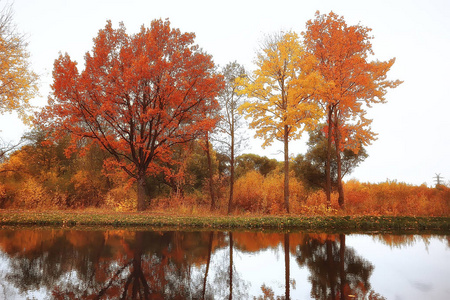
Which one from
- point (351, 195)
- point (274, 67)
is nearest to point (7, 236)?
point (274, 67)

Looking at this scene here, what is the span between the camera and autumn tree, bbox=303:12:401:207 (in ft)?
60.8

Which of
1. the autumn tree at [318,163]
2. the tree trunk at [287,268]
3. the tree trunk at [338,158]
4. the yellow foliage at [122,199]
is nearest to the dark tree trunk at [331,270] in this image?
the tree trunk at [287,268]

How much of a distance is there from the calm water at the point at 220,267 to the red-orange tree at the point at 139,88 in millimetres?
9398

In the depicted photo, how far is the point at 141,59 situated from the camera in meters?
17.2

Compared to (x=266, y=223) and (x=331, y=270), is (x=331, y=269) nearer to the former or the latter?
(x=331, y=270)

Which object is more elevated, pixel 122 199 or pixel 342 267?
pixel 122 199

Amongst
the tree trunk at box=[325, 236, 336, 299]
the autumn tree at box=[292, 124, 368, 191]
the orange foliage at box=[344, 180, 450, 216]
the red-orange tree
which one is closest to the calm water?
the tree trunk at box=[325, 236, 336, 299]

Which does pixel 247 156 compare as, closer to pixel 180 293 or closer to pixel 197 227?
pixel 197 227

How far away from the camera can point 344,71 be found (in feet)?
61.0

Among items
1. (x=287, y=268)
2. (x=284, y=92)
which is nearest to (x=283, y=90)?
(x=284, y=92)

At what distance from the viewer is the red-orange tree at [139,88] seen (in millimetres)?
18469

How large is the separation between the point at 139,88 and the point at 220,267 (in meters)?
14.5

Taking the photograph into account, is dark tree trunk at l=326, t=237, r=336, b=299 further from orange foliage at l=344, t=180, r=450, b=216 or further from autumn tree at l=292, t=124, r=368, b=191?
autumn tree at l=292, t=124, r=368, b=191

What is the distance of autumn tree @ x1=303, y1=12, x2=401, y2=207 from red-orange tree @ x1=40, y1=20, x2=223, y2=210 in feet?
23.3
